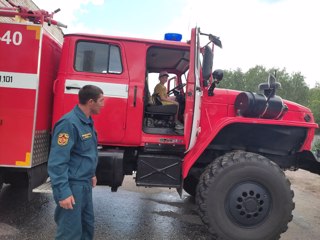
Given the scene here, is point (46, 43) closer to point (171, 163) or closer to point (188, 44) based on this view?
point (188, 44)

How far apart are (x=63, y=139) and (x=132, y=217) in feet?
9.27

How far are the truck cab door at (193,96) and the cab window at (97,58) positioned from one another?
3.17ft

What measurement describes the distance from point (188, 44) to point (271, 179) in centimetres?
202

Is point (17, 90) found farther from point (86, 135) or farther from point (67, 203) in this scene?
point (67, 203)

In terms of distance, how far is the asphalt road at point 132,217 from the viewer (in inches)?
179

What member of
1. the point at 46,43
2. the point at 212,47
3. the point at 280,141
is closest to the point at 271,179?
the point at 280,141

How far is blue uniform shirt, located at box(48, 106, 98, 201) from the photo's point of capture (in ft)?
8.96

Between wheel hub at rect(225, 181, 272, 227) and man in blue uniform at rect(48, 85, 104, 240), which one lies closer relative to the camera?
man in blue uniform at rect(48, 85, 104, 240)

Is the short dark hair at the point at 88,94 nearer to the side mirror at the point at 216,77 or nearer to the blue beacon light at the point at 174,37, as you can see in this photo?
the side mirror at the point at 216,77

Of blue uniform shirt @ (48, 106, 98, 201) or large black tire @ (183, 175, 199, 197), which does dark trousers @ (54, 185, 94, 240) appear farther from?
large black tire @ (183, 175, 199, 197)

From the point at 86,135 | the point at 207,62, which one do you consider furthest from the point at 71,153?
the point at 207,62

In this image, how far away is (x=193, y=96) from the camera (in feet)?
14.4

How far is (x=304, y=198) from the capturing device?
24.1 ft

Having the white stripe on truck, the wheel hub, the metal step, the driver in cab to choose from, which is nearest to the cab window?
the white stripe on truck
